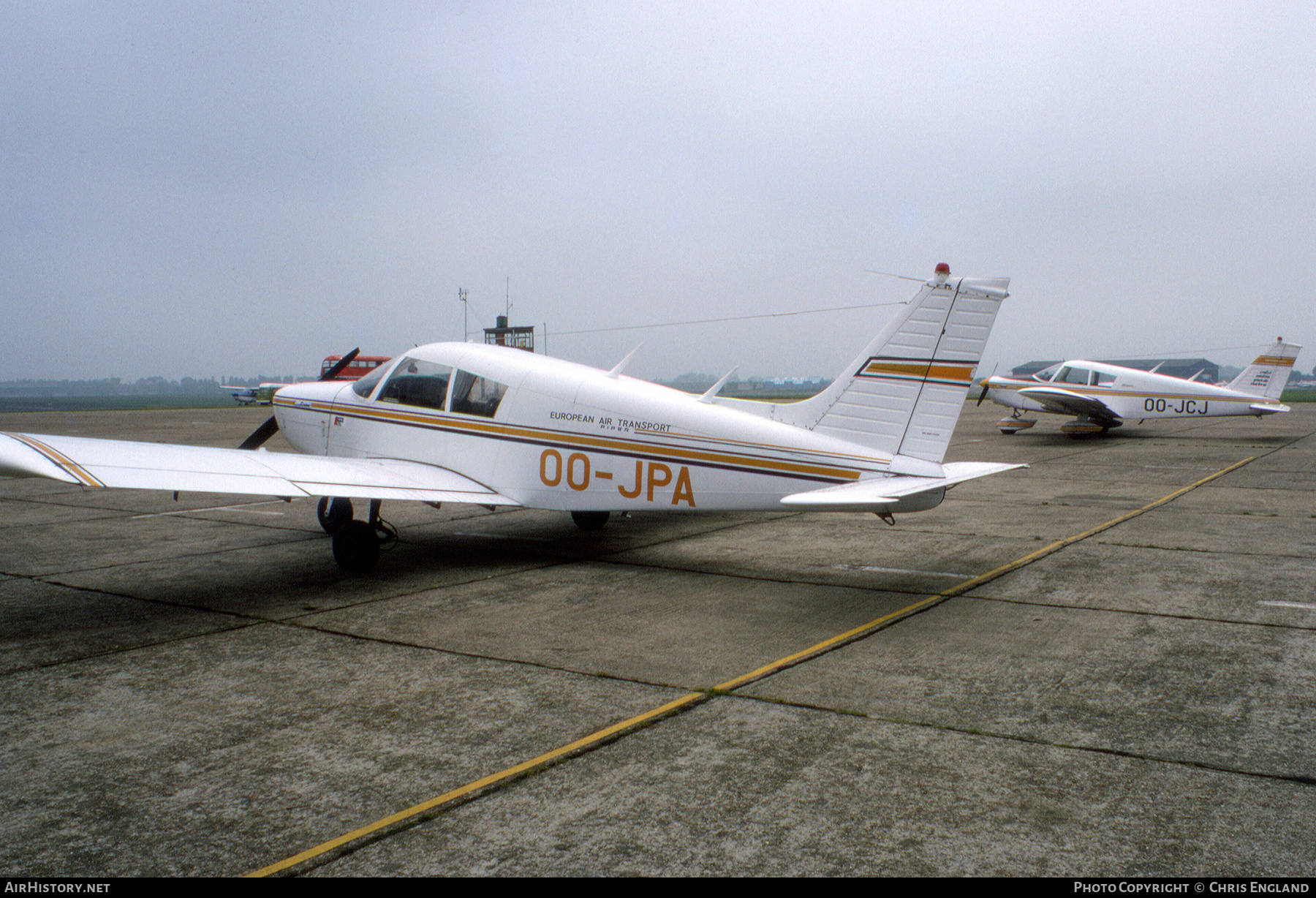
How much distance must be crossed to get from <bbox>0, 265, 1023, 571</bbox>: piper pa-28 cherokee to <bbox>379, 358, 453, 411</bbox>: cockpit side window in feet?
0.06

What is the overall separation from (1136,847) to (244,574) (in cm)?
794

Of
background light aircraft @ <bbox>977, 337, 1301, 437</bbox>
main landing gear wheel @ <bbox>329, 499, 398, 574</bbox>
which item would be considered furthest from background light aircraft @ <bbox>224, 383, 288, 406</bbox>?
main landing gear wheel @ <bbox>329, 499, 398, 574</bbox>

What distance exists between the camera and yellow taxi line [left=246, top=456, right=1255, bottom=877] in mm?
3338

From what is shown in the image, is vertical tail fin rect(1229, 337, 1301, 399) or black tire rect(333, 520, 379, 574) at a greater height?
vertical tail fin rect(1229, 337, 1301, 399)

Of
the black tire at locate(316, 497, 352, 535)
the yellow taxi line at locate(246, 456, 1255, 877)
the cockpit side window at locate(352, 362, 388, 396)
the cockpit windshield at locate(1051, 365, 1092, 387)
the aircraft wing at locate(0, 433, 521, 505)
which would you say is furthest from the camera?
the cockpit windshield at locate(1051, 365, 1092, 387)

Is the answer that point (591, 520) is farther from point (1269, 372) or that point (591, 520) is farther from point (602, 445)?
point (1269, 372)

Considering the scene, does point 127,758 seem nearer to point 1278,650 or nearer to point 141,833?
point 141,833

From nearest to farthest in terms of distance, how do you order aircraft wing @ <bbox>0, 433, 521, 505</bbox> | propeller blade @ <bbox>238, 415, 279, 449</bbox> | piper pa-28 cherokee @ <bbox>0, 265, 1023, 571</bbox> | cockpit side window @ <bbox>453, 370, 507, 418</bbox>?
aircraft wing @ <bbox>0, 433, 521, 505</bbox> → piper pa-28 cherokee @ <bbox>0, 265, 1023, 571</bbox> → cockpit side window @ <bbox>453, 370, 507, 418</bbox> → propeller blade @ <bbox>238, 415, 279, 449</bbox>

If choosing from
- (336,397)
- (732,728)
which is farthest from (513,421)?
(732,728)

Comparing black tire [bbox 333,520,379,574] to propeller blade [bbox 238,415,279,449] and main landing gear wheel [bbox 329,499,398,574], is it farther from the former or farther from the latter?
propeller blade [bbox 238,415,279,449]

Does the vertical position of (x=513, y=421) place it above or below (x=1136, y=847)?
above

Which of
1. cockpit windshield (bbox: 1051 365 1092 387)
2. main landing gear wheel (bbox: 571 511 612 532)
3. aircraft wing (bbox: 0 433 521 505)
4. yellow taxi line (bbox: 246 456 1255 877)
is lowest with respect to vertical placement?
yellow taxi line (bbox: 246 456 1255 877)

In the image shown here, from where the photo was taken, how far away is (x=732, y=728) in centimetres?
444

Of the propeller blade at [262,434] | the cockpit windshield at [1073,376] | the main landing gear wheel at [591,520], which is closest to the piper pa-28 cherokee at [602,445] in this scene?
the propeller blade at [262,434]
